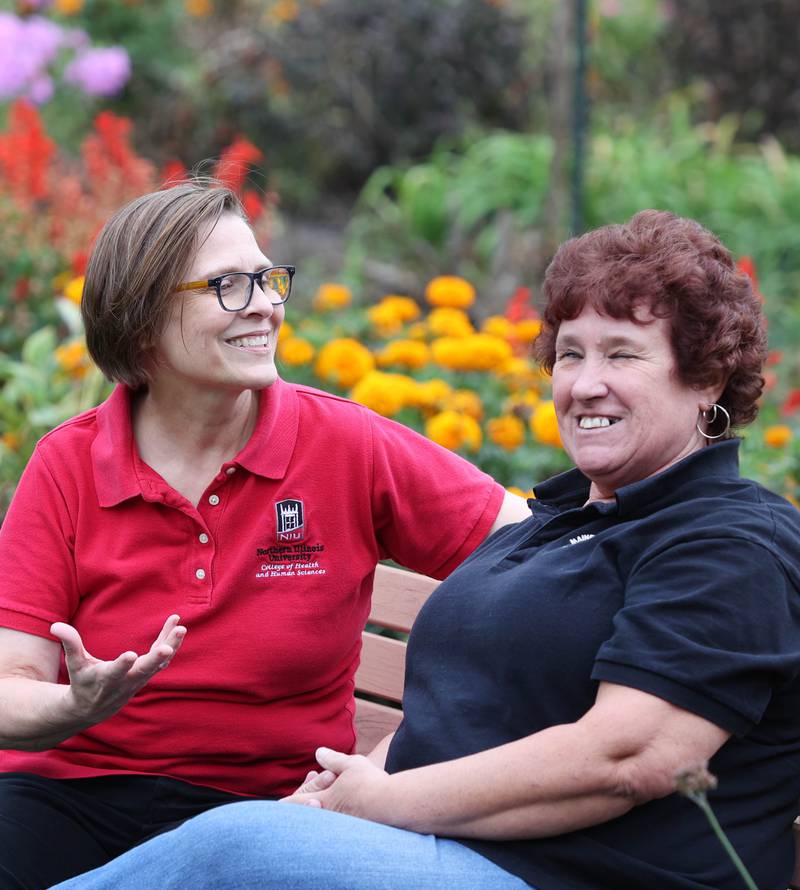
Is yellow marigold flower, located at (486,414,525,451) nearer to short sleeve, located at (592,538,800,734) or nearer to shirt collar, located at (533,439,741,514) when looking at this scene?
shirt collar, located at (533,439,741,514)

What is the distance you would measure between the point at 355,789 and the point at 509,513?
2.57 feet

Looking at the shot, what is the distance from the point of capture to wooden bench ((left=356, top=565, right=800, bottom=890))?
2.79 m

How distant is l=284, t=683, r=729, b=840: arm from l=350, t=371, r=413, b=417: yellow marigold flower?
5.80 feet

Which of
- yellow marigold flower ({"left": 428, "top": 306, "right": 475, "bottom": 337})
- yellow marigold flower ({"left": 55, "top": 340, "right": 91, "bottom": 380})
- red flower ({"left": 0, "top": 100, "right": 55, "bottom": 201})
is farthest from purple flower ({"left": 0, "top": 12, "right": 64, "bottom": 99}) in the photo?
yellow marigold flower ({"left": 428, "top": 306, "right": 475, "bottom": 337})

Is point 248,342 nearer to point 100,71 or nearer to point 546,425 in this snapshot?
point 546,425

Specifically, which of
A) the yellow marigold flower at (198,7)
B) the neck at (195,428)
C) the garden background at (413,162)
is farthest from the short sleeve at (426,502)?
the yellow marigold flower at (198,7)

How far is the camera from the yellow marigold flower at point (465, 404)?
12.8 feet

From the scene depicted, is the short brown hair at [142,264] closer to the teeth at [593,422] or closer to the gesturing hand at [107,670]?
the gesturing hand at [107,670]

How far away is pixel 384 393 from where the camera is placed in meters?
3.73

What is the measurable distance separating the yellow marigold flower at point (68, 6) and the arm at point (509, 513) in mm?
8460

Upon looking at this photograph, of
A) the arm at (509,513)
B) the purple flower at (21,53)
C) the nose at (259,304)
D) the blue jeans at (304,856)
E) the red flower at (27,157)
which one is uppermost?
the purple flower at (21,53)

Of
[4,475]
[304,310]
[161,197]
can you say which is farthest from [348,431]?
[304,310]

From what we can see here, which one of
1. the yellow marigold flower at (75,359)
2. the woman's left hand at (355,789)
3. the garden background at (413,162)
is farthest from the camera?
the yellow marigold flower at (75,359)

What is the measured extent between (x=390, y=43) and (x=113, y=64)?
2.09 meters
